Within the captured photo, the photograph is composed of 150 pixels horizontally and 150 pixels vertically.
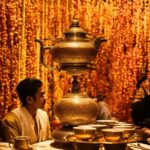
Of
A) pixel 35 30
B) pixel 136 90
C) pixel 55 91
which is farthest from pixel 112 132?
pixel 136 90

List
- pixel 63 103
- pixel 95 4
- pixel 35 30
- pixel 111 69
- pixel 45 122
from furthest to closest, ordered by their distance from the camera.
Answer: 1. pixel 111 69
2. pixel 95 4
3. pixel 35 30
4. pixel 45 122
5. pixel 63 103

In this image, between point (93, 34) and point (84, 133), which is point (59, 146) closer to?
point (84, 133)

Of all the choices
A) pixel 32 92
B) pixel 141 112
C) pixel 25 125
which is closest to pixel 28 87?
pixel 32 92

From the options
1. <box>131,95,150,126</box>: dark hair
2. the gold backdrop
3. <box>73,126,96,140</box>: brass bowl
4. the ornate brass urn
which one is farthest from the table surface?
<box>131,95,150,126</box>: dark hair

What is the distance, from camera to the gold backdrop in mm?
5953

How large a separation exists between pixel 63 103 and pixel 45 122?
0.98 metres

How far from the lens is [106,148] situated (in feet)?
7.82

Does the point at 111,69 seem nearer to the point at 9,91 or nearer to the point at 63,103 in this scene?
the point at 9,91

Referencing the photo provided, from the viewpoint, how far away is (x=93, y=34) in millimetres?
8305

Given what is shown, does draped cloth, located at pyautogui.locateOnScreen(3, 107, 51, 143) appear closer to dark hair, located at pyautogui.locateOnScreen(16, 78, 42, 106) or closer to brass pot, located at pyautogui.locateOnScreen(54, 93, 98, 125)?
dark hair, located at pyautogui.locateOnScreen(16, 78, 42, 106)

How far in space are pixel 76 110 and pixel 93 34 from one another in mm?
5714

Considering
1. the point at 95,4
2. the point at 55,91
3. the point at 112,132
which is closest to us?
the point at 112,132

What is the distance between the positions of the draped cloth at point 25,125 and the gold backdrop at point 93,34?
7.61ft

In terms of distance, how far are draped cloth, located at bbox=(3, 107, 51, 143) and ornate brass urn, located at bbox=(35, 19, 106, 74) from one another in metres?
0.84
